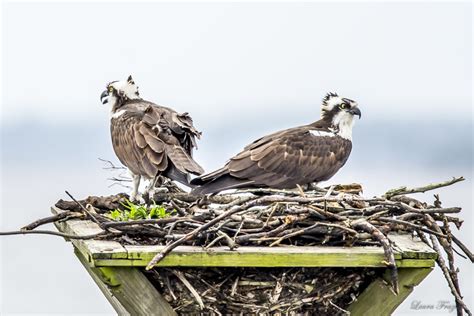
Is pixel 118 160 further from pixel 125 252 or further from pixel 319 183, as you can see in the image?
pixel 125 252

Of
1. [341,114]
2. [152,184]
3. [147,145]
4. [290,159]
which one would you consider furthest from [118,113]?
[341,114]

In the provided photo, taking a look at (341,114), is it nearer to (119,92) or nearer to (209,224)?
(119,92)

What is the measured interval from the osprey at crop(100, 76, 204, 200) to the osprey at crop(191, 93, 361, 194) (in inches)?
9.5

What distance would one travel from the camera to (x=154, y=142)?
6.82 metres

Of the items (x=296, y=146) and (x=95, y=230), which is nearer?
(x=95, y=230)

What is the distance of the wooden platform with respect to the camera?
4.23 metres

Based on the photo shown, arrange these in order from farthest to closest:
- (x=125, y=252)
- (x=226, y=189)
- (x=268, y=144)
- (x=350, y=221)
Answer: (x=268, y=144), (x=226, y=189), (x=350, y=221), (x=125, y=252)

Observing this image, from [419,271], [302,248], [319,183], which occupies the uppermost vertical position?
[319,183]

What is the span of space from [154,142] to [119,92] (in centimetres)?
155

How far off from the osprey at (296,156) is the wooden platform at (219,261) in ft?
6.61

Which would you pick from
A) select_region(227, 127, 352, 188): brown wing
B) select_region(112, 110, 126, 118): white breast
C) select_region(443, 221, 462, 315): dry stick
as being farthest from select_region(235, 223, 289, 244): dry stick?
select_region(112, 110, 126, 118): white breast

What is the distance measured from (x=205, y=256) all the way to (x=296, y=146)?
317 cm

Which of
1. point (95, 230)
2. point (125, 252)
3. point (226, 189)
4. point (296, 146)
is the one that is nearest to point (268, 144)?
point (296, 146)

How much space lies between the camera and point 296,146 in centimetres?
731
